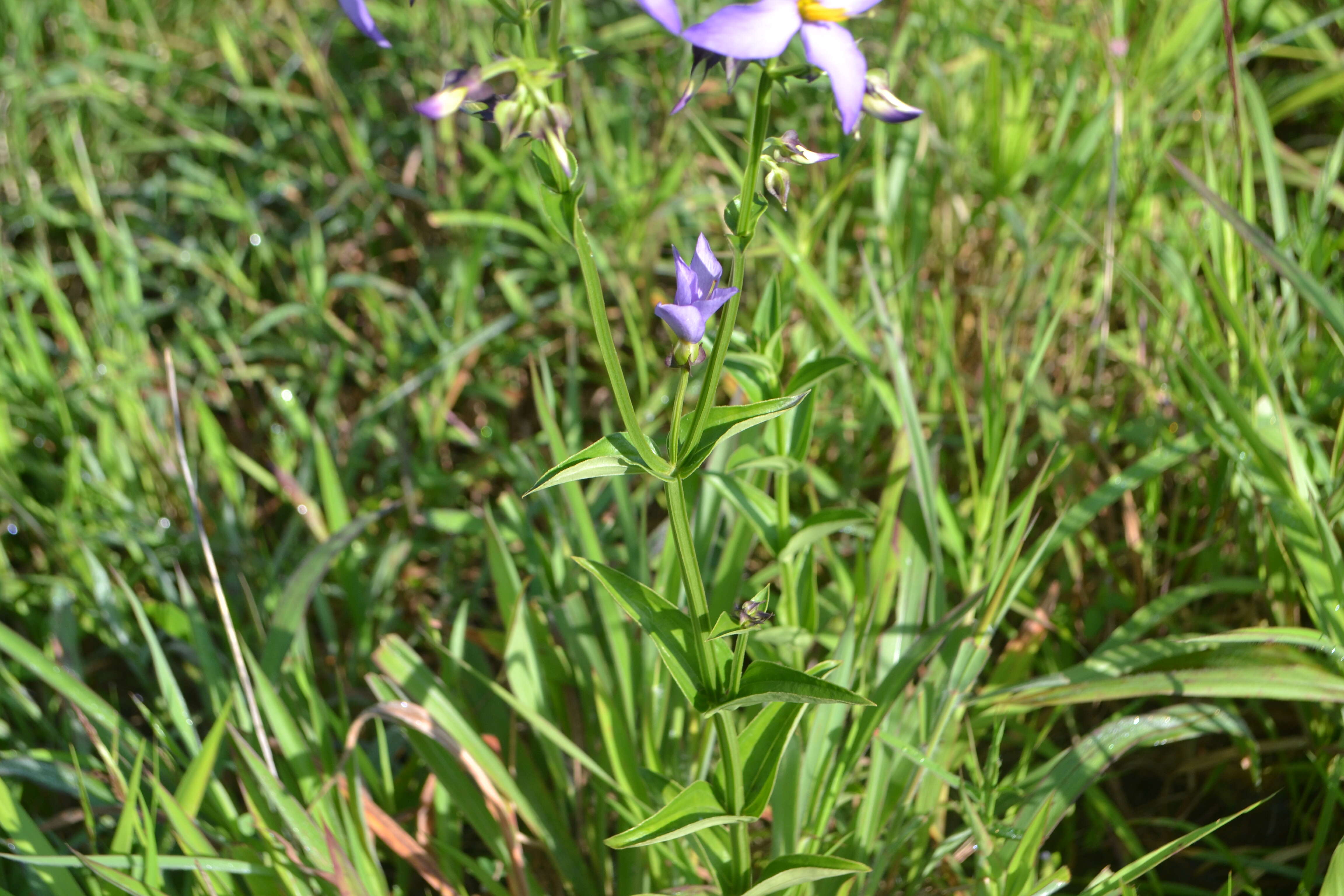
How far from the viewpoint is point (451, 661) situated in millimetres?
1721

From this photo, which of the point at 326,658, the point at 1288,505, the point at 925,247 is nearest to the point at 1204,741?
the point at 1288,505

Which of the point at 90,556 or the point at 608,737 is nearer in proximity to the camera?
the point at 608,737

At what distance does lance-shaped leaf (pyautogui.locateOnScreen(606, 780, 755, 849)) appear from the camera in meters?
1.09

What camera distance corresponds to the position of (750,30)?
80 cm

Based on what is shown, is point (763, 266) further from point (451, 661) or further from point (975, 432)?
point (451, 661)

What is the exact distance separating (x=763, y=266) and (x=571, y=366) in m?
0.67

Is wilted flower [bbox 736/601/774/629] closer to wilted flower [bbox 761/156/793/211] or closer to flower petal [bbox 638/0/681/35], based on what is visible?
wilted flower [bbox 761/156/793/211]

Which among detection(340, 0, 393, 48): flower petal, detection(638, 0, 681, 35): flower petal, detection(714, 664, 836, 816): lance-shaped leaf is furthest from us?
detection(714, 664, 836, 816): lance-shaped leaf

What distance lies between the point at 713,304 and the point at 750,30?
237 millimetres

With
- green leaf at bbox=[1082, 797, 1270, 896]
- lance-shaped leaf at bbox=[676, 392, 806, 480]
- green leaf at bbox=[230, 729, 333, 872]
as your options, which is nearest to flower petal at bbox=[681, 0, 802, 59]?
lance-shaped leaf at bbox=[676, 392, 806, 480]

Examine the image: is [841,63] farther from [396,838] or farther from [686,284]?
[396,838]

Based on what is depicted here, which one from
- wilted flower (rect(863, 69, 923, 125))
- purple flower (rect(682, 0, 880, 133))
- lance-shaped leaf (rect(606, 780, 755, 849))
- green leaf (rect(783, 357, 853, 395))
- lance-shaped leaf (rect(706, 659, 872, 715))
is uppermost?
purple flower (rect(682, 0, 880, 133))

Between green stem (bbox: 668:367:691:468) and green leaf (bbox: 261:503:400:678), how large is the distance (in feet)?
3.15

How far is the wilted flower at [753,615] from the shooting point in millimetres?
1051
